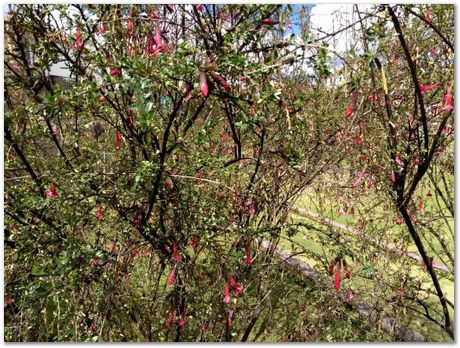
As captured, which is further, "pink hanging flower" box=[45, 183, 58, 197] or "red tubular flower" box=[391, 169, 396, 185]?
"red tubular flower" box=[391, 169, 396, 185]

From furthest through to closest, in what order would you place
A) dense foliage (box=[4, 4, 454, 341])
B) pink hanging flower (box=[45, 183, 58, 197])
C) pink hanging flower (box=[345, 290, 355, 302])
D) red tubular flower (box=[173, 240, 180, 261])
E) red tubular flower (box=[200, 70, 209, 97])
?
pink hanging flower (box=[345, 290, 355, 302]), red tubular flower (box=[173, 240, 180, 261]), pink hanging flower (box=[45, 183, 58, 197]), dense foliage (box=[4, 4, 454, 341]), red tubular flower (box=[200, 70, 209, 97])

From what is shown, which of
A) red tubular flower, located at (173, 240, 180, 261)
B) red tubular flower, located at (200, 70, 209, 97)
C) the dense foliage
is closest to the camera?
red tubular flower, located at (200, 70, 209, 97)

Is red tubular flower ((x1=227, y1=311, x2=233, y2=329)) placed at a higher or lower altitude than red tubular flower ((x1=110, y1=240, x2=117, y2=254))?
lower

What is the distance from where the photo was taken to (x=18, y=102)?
6.59ft

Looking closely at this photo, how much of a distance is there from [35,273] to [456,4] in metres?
2.16

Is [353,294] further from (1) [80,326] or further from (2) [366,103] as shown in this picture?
(1) [80,326]

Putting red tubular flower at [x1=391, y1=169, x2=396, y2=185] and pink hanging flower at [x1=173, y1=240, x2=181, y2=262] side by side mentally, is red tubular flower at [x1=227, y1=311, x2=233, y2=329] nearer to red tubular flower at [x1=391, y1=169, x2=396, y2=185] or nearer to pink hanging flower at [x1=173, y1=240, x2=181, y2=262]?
pink hanging flower at [x1=173, y1=240, x2=181, y2=262]

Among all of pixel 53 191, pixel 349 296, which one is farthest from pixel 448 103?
pixel 53 191

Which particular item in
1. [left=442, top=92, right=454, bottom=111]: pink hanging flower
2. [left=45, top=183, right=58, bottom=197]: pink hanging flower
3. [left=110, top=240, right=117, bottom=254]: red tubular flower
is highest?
[left=442, top=92, right=454, bottom=111]: pink hanging flower

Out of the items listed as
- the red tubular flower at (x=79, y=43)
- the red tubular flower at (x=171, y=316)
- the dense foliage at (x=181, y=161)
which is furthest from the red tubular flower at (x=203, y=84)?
the red tubular flower at (x=171, y=316)

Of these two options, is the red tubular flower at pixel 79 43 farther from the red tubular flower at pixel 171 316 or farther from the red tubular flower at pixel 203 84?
the red tubular flower at pixel 171 316

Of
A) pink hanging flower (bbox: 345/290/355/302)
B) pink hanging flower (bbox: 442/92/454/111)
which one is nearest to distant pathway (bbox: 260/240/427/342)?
pink hanging flower (bbox: 345/290/355/302)

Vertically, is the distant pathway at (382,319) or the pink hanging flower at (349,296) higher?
the pink hanging flower at (349,296)

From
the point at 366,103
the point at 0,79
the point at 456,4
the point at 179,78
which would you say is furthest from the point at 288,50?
the point at 0,79
